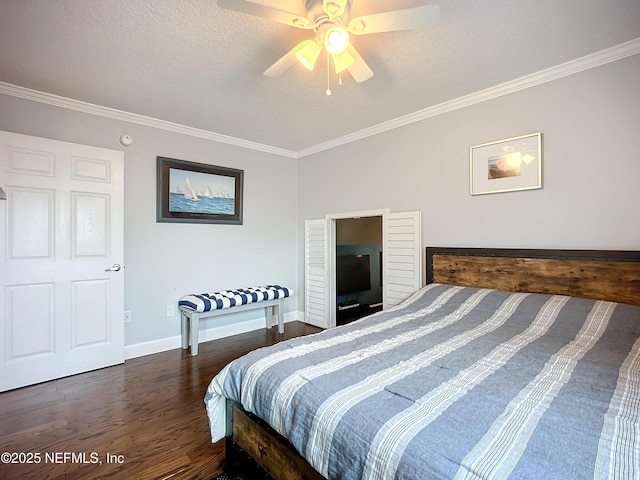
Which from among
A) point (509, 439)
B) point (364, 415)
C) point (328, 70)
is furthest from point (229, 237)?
point (509, 439)

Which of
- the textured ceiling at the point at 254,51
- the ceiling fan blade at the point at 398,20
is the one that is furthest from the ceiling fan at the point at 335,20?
the textured ceiling at the point at 254,51

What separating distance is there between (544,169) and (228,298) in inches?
121

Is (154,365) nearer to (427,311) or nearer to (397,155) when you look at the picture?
(427,311)

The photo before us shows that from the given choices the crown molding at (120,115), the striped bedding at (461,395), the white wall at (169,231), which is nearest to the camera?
the striped bedding at (461,395)

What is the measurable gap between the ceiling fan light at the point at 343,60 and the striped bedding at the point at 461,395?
1577mm

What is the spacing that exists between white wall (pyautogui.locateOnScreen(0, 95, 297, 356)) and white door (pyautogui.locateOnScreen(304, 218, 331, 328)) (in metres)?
0.41

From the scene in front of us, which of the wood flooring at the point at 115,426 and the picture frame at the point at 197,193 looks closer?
the wood flooring at the point at 115,426

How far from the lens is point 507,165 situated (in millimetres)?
2453

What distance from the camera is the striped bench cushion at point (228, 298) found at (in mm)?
3074

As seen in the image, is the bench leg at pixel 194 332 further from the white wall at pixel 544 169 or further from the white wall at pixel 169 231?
the white wall at pixel 544 169

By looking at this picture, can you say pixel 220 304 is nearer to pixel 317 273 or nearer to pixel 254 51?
pixel 317 273

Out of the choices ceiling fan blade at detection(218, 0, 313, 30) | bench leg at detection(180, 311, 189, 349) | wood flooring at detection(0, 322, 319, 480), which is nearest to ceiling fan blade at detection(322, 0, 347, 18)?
ceiling fan blade at detection(218, 0, 313, 30)

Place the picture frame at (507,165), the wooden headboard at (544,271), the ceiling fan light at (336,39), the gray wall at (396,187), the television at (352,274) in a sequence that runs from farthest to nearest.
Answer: the television at (352,274), the picture frame at (507,165), the gray wall at (396,187), the wooden headboard at (544,271), the ceiling fan light at (336,39)

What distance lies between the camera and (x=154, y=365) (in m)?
2.83
